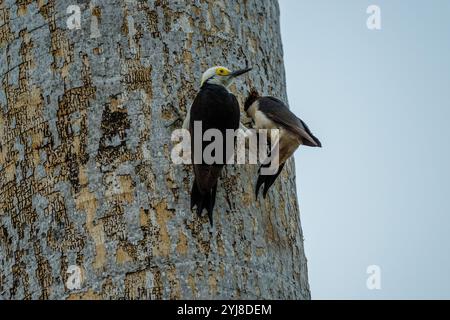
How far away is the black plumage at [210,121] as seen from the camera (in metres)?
3.90

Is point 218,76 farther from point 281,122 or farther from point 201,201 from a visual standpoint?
point 201,201

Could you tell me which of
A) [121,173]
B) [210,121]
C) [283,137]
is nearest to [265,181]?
Answer: [210,121]

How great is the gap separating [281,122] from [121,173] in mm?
948

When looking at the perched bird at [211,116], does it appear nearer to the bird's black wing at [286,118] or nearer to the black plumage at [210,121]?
the black plumage at [210,121]

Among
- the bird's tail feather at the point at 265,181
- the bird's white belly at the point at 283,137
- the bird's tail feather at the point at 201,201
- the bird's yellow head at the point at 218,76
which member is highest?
the bird's yellow head at the point at 218,76

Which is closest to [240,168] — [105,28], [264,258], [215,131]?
[215,131]

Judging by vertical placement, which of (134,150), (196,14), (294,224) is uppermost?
(196,14)

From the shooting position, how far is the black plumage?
3.90 m

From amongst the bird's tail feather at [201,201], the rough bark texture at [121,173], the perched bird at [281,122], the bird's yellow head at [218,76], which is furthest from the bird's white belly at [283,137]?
the bird's tail feather at [201,201]

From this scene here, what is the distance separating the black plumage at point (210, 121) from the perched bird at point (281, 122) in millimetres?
142

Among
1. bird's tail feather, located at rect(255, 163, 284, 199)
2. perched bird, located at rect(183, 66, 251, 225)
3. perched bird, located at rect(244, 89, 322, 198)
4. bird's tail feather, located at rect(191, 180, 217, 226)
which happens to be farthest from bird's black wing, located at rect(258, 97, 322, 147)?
bird's tail feather, located at rect(191, 180, 217, 226)

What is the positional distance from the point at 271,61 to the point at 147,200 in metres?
1.20
